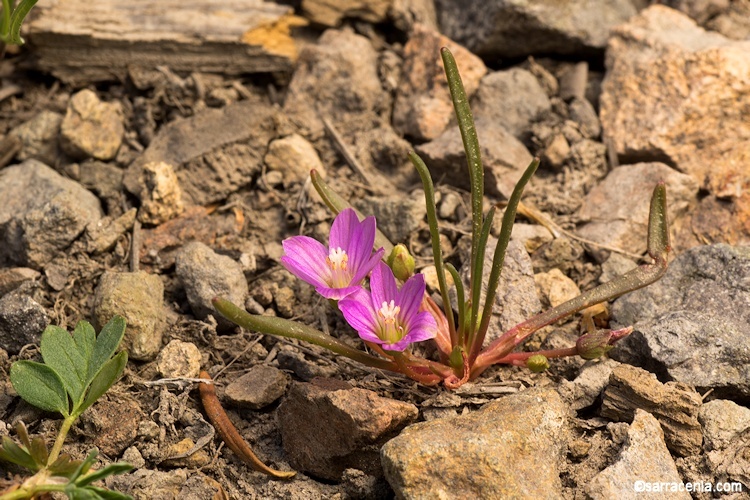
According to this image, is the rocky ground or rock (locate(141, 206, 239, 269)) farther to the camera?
rock (locate(141, 206, 239, 269))

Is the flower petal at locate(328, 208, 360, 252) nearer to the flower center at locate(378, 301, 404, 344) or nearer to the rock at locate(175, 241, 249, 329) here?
the flower center at locate(378, 301, 404, 344)

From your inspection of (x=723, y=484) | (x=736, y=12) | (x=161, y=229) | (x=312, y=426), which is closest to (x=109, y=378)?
(x=312, y=426)

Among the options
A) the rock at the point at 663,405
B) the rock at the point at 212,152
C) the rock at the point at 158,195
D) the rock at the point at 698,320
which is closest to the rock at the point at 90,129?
the rock at the point at 212,152

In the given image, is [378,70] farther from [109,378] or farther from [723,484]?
[723,484]

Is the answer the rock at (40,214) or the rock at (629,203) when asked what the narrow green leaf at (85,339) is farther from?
the rock at (629,203)

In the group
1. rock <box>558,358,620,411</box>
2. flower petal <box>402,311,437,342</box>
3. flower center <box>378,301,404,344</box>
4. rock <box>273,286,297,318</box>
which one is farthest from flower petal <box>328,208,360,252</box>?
rock <box>558,358,620,411</box>

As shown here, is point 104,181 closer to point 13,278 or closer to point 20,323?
point 13,278
